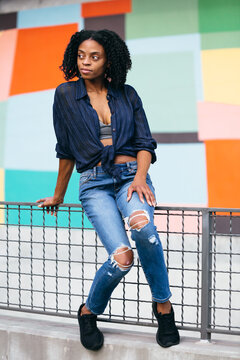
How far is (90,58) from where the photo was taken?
2.54 metres

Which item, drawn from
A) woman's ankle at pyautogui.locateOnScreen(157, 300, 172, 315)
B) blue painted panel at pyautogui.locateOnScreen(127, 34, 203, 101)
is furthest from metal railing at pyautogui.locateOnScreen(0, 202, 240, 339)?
blue painted panel at pyautogui.locateOnScreen(127, 34, 203, 101)

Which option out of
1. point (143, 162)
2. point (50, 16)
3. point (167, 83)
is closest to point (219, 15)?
point (167, 83)

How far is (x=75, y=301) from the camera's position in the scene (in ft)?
14.1

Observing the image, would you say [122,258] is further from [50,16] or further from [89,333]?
[50,16]

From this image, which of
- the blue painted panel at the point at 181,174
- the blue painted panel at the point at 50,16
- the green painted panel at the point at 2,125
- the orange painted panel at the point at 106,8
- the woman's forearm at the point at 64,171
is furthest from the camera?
the green painted panel at the point at 2,125

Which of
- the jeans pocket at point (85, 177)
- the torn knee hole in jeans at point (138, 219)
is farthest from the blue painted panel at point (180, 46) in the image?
the torn knee hole in jeans at point (138, 219)

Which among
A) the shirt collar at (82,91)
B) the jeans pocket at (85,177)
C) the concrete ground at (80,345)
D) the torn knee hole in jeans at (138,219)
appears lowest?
the concrete ground at (80,345)

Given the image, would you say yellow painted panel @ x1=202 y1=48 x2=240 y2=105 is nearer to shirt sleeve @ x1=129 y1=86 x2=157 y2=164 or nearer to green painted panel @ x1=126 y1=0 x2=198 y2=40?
green painted panel @ x1=126 y1=0 x2=198 y2=40

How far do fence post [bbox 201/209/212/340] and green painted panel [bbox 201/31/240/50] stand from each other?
11.7 ft

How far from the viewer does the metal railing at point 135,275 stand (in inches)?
103

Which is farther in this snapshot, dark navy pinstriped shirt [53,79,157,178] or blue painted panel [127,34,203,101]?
blue painted panel [127,34,203,101]

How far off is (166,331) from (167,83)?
389 cm

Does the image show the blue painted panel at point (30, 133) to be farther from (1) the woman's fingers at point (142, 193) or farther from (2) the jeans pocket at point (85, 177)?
(1) the woman's fingers at point (142, 193)

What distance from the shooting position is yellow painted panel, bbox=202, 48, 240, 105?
5633 mm
